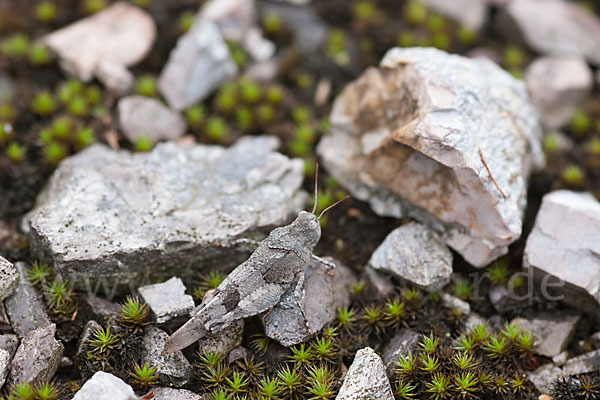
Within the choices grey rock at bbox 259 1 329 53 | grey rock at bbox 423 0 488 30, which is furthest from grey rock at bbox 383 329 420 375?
grey rock at bbox 423 0 488 30

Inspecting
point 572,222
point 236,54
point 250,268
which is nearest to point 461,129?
point 572,222

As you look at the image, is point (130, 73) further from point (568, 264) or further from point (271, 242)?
point (568, 264)

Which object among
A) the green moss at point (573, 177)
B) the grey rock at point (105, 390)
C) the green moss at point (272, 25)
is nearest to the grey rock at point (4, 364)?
the grey rock at point (105, 390)

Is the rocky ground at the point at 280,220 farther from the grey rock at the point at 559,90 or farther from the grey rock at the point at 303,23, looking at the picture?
the grey rock at the point at 303,23

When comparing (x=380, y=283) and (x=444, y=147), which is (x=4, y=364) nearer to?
(x=380, y=283)

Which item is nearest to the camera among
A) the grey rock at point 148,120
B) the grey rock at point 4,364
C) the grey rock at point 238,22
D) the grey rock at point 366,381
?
the grey rock at point 4,364

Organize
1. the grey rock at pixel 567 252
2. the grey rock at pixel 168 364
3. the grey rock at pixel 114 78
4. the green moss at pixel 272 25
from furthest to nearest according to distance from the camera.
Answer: the green moss at pixel 272 25 < the grey rock at pixel 114 78 < the grey rock at pixel 567 252 < the grey rock at pixel 168 364

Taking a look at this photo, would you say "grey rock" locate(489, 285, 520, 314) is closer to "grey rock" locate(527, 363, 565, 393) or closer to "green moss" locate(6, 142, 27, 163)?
"grey rock" locate(527, 363, 565, 393)

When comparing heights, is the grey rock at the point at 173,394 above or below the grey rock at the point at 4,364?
below
